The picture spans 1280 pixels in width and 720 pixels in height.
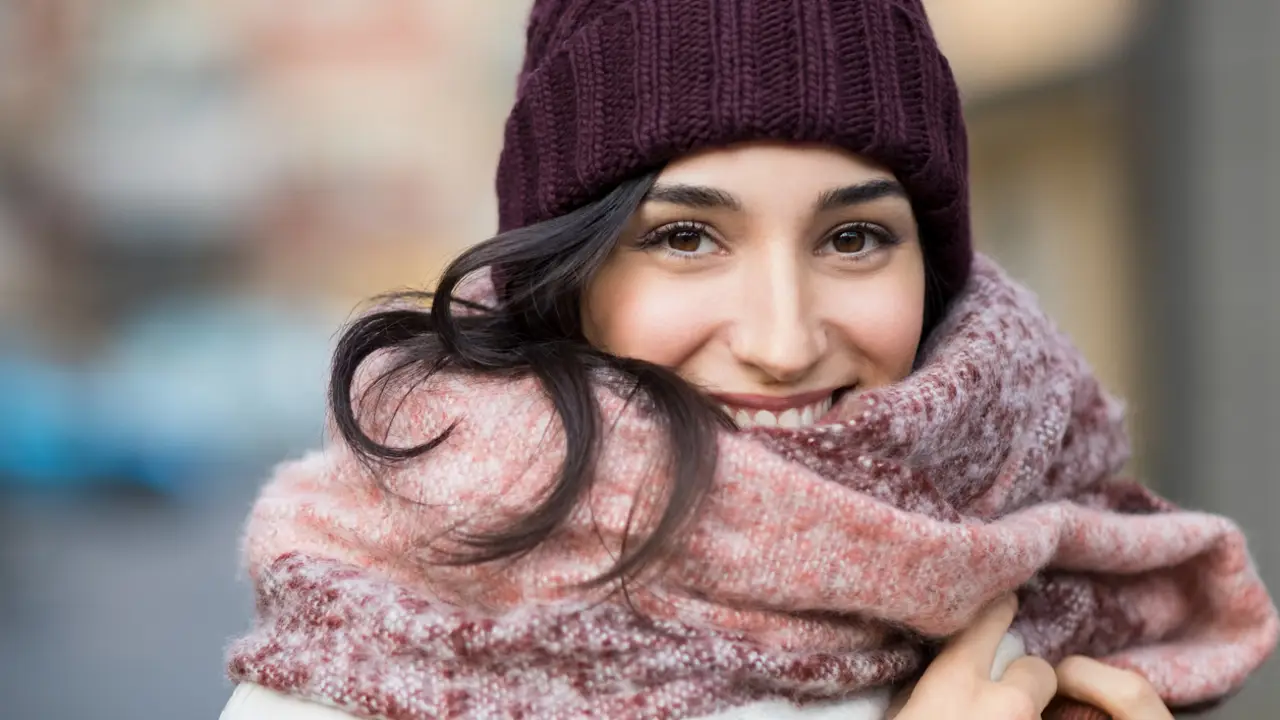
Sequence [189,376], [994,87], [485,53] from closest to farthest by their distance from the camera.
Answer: [994,87] → [485,53] → [189,376]

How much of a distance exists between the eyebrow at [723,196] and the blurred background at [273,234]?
2.09m

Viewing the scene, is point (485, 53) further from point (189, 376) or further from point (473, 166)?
point (189, 376)

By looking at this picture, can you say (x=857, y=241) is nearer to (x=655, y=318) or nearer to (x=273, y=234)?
(x=655, y=318)

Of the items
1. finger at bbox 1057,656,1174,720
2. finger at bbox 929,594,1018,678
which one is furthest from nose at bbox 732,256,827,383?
finger at bbox 1057,656,1174,720

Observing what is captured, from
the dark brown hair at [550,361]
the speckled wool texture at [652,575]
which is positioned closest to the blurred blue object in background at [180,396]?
the dark brown hair at [550,361]

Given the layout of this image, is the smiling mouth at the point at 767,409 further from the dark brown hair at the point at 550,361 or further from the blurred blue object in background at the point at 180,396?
the blurred blue object in background at the point at 180,396

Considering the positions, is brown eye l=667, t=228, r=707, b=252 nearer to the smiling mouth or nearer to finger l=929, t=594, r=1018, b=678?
the smiling mouth

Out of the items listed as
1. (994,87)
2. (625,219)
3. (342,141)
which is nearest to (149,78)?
(342,141)

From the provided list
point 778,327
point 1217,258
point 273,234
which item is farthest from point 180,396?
point 778,327

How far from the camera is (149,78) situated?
15.1 ft

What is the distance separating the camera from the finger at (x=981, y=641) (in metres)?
1.13

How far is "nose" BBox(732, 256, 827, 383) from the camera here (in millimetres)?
1098

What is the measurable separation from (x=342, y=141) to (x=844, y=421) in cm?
367

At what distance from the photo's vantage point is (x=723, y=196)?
3.69ft
